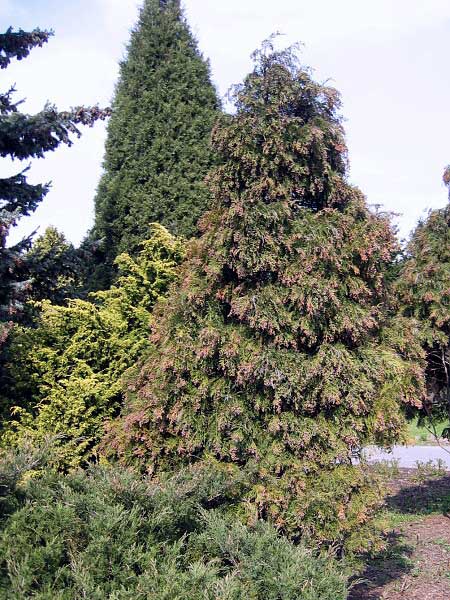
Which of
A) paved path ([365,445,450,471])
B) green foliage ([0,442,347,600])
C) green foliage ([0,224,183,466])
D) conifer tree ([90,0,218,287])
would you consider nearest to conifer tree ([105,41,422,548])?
green foliage ([0,442,347,600])

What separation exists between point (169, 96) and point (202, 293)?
3560 mm

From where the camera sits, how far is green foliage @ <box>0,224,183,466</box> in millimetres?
5676

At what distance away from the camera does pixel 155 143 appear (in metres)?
6.99

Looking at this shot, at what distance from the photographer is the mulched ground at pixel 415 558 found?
212 inches

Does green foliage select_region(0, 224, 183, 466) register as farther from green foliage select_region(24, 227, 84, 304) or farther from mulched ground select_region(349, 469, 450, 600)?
mulched ground select_region(349, 469, 450, 600)

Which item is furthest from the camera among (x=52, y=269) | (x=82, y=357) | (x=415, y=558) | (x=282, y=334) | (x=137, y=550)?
(x=52, y=269)

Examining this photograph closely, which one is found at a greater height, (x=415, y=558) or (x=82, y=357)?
(x=82, y=357)

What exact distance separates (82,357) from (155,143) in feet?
8.84

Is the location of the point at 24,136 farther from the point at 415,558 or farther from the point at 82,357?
the point at 415,558

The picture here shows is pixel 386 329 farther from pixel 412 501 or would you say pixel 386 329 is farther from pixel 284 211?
pixel 412 501

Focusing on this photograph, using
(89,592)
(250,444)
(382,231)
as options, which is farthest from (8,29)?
(89,592)

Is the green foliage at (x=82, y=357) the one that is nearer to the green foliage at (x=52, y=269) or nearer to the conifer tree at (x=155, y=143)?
the conifer tree at (x=155, y=143)

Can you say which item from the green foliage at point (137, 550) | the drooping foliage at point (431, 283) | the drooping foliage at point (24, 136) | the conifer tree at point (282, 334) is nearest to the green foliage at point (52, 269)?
the drooping foliage at point (24, 136)

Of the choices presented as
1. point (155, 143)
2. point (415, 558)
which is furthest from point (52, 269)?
point (415, 558)
